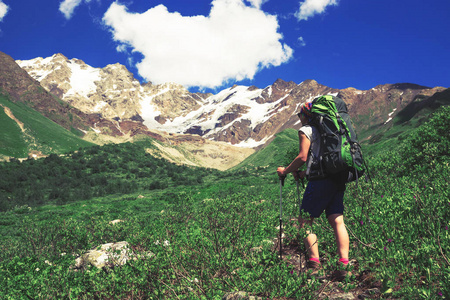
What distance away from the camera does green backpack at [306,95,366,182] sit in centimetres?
379

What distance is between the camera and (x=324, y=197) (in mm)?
4020

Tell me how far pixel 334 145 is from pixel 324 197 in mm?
810

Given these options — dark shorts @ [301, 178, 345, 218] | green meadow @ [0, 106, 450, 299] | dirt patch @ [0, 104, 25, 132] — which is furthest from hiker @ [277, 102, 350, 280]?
dirt patch @ [0, 104, 25, 132]

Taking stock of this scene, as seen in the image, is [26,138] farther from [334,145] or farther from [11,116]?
[334,145]

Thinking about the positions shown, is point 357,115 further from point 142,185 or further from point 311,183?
point 311,183

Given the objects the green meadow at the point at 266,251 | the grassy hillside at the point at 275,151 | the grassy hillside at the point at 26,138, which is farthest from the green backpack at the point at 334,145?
the grassy hillside at the point at 26,138

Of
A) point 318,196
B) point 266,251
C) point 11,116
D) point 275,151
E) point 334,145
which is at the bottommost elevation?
point 11,116

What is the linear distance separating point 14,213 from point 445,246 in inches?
1270

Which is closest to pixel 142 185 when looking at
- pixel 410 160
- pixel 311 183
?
pixel 410 160

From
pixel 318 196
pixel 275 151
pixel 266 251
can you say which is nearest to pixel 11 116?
pixel 275 151

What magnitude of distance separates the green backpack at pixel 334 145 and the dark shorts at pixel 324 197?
0.14m

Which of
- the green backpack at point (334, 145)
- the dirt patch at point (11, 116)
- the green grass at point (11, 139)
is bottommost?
the green grass at point (11, 139)

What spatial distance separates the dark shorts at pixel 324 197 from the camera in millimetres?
3992

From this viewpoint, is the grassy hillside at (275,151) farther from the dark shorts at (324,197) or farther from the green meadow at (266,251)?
the dark shorts at (324,197)
